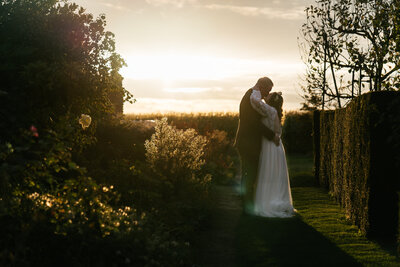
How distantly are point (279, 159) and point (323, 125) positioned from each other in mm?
5078

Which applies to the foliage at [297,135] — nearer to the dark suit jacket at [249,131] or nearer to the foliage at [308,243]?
the foliage at [308,243]

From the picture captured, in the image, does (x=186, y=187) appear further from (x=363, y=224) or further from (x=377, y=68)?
(x=377, y=68)

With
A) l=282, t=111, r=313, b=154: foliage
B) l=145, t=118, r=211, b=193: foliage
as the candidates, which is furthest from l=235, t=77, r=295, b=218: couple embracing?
l=282, t=111, r=313, b=154: foliage

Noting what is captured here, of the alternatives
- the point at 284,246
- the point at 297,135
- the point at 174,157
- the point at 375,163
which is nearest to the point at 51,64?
the point at 174,157

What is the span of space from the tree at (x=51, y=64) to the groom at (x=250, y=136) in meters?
2.40

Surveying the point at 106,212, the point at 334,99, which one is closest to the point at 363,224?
the point at 106,212

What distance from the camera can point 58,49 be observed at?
7.31m

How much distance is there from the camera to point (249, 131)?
9031mm

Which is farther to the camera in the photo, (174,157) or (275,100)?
(174,157)

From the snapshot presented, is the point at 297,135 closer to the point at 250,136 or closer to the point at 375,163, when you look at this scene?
the point at 250,136

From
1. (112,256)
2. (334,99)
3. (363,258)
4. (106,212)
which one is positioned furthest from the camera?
(334,99)

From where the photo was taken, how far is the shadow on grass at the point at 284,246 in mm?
6191

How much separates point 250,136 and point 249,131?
11 centimetres

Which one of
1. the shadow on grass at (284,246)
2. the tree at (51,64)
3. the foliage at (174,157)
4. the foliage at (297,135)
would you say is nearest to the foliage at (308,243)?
the shadow on grass at (284,246)
